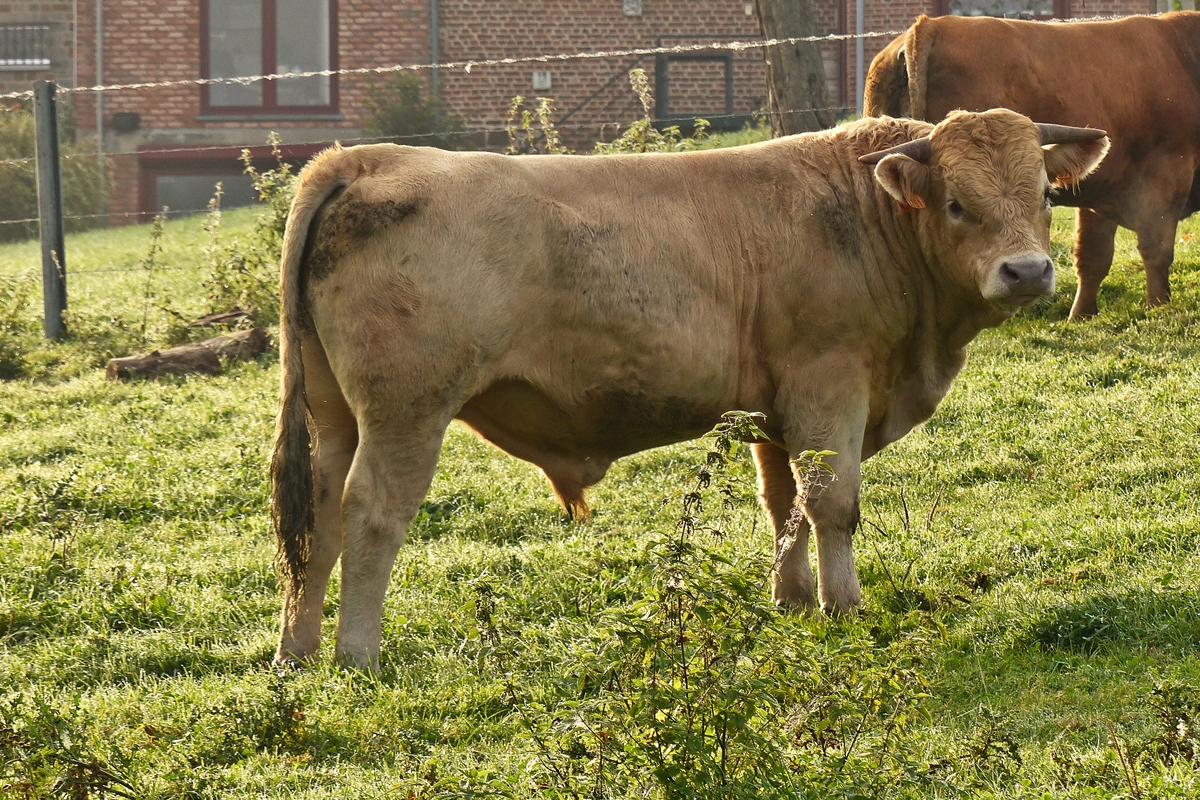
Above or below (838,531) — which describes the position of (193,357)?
below

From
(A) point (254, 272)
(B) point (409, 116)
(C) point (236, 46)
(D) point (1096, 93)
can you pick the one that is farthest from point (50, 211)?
(C) point (236, 46)

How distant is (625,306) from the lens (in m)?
5.14

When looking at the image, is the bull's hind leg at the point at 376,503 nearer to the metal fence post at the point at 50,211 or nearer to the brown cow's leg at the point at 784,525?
the brown cow's leg at the point at 784,525

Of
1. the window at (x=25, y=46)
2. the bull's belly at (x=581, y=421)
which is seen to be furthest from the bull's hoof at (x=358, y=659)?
the window at (x=25, y=46)

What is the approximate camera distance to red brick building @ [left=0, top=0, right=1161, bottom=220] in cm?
2353

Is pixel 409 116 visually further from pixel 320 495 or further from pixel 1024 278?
pixel 1024 278

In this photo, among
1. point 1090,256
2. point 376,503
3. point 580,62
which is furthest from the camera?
point 580,62

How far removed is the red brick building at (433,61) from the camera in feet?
77.2

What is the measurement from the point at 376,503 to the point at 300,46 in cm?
2237

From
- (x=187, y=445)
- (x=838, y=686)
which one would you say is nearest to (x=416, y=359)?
(x=838, y=686)

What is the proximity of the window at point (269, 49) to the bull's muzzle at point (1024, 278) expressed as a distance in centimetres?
2124

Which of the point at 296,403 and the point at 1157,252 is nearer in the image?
the point at 296,403

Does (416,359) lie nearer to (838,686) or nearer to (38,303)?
(838,686)

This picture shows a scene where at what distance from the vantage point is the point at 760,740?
325cm
